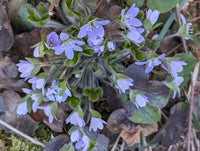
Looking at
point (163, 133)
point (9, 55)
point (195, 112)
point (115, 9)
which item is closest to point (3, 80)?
point (9, 55)

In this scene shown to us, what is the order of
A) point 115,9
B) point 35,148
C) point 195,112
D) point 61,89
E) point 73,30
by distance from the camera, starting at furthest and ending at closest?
point 195,112
point 35,148
point 115,9
point 73,30
point 61,89

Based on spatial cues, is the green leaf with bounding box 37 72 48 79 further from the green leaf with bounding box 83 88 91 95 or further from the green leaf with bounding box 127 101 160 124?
the green leaf with bounding box 127 101 160 124

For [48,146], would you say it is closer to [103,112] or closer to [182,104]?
[103,112]

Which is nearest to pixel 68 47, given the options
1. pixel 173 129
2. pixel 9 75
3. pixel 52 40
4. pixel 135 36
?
pixel 52 40

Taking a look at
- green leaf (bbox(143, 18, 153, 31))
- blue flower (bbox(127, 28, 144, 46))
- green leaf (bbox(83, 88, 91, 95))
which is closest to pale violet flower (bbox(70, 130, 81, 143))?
green leaf (bbox(83, 88, 91, 95))

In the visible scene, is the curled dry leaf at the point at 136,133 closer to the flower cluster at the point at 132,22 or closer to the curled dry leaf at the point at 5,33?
the flower cluster at the point at 132,22

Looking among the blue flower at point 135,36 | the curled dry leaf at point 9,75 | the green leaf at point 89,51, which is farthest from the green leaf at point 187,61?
the curled dry leaf at point 9,75
